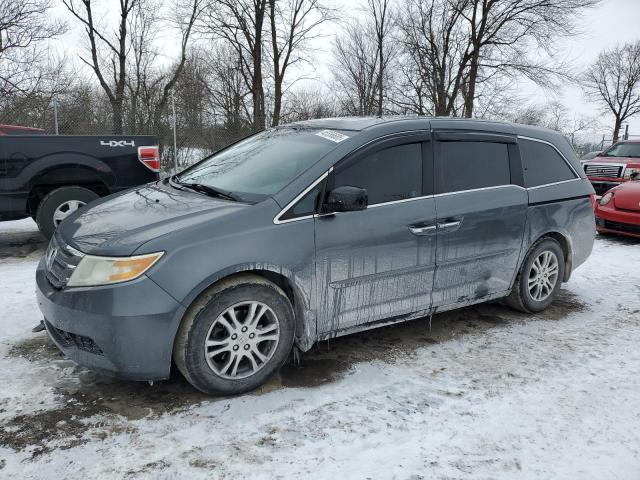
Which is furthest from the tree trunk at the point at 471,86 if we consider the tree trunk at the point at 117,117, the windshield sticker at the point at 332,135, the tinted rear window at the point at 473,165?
the windshield sticker at the point at 332,135

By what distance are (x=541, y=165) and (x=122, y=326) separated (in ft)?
11.7

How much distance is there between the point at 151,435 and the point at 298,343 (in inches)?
40.3

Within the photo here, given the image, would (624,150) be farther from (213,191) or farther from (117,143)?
(213,191)

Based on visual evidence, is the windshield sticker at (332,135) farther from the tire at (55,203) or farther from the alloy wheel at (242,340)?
the tire at (55,203)

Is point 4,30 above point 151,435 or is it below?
above

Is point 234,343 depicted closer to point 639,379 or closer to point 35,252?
point 639,379

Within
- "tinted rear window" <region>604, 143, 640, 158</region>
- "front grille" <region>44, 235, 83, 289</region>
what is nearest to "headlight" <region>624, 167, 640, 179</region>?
"tinted rear window" <region>604, 143, 640, 158</region>

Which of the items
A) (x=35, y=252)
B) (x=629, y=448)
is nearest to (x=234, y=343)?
(x=629, y=448)

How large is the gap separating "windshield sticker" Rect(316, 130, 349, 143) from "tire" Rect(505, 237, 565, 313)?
6.50 feet

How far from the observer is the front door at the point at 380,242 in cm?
311

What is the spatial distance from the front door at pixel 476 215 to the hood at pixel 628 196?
4704mm

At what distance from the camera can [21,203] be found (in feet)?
20.2

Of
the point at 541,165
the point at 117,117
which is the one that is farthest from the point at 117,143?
the point at 117,117

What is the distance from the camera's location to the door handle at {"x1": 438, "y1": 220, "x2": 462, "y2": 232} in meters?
3.54
